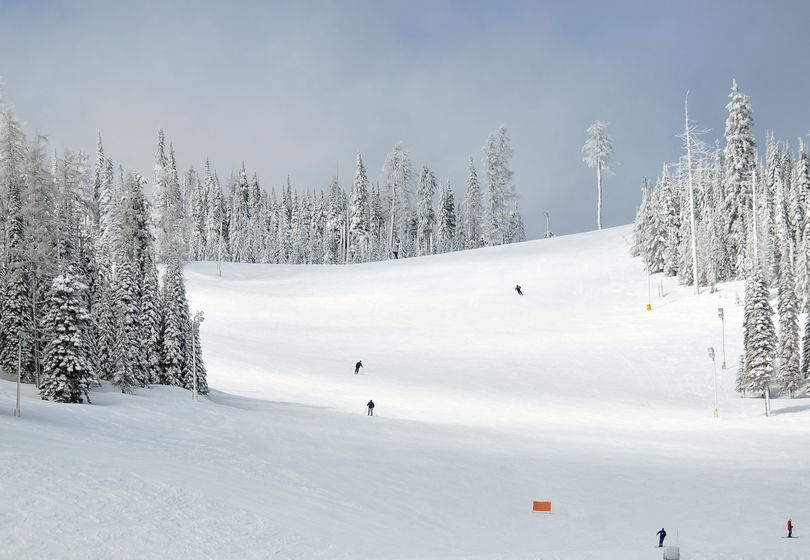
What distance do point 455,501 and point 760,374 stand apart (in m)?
29.9

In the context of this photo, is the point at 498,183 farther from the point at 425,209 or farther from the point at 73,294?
the point at 73,294

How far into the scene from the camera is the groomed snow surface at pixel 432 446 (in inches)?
745

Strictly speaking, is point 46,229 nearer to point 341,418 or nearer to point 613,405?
point 341,418

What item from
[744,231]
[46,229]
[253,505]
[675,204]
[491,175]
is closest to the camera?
[253,505]

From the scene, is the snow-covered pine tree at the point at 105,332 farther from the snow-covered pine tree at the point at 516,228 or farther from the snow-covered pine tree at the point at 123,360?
the snow-covered pine tree at the point at 516,228

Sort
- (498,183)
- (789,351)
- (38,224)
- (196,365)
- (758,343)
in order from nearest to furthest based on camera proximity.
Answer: (38,224)
(196,365)
(758,343)
(789,351)
(498,183)

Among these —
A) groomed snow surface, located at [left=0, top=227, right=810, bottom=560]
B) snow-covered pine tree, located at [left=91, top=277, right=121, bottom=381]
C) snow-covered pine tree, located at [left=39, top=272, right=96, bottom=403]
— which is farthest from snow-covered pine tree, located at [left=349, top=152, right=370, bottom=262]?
snow-covered pine tree, located at [left=39, top=272, right=96, bottom=403]

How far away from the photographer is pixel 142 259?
44281 millimetres

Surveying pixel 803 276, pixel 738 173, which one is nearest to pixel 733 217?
pixel 738 173

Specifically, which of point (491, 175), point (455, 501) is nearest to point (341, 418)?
point (455, 501)

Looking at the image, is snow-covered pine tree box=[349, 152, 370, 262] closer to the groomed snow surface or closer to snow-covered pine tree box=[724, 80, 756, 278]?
the groomed snow surface

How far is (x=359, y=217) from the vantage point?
123 meters

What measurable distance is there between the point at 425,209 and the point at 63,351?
10508 centimetres

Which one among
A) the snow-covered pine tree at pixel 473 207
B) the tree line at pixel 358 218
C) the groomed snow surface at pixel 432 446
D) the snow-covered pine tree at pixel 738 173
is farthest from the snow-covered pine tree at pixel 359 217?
the snow-covered pine tree at pixel 738 173
